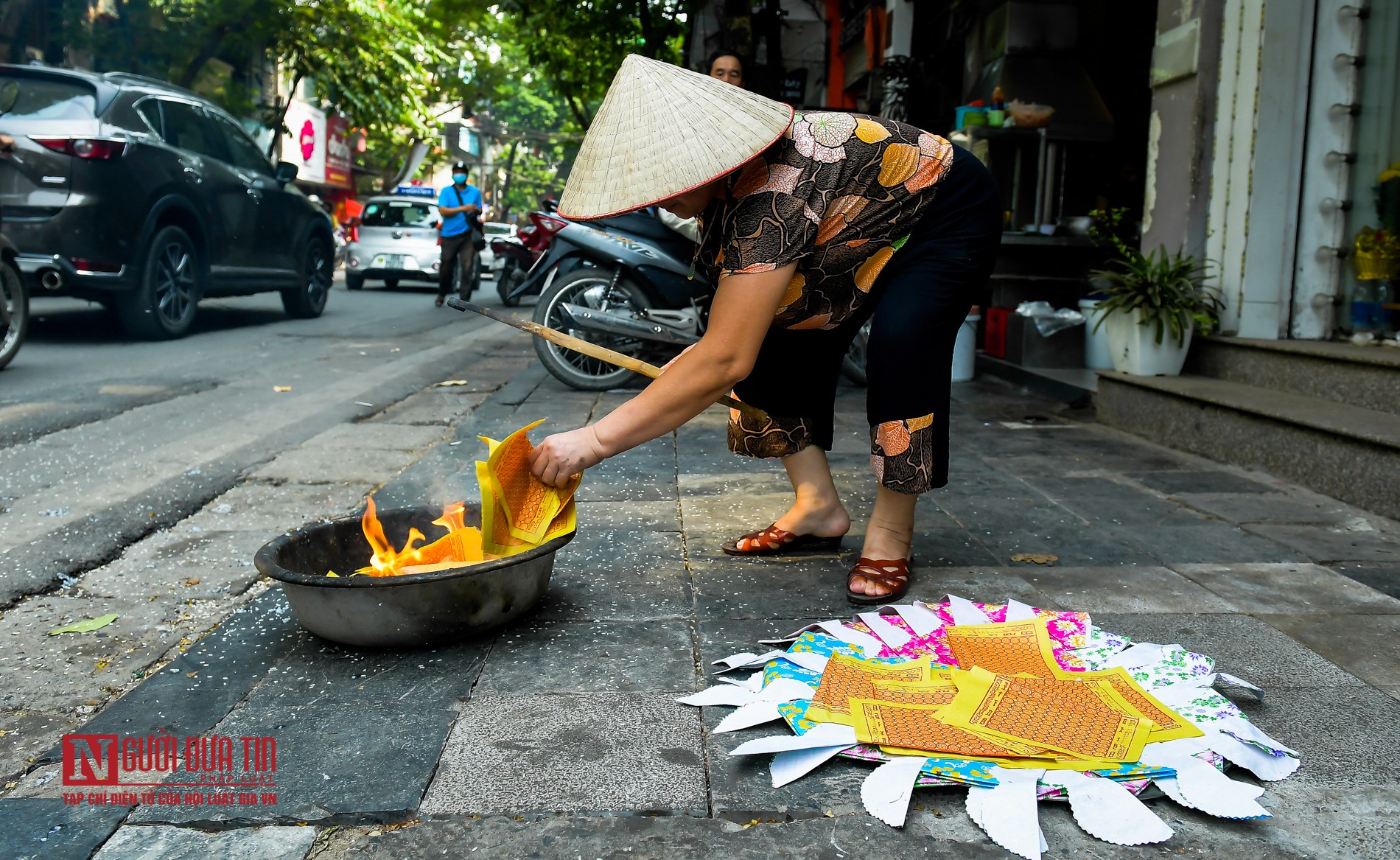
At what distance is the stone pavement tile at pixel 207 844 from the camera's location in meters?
1.52

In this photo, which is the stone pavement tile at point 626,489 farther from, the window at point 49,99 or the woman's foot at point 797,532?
the window at point 49,99

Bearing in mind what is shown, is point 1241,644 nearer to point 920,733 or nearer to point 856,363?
point 920,733

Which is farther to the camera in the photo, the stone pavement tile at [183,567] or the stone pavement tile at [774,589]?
the stone pavement tile at [183,567]

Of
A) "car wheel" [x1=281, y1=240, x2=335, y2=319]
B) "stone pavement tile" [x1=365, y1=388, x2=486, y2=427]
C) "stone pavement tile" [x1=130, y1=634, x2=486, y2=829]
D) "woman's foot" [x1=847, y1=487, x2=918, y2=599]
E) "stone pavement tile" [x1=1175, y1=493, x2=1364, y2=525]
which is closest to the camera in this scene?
"stone pavement tile" [x1=130, y1=634, x2=486, y2=829]

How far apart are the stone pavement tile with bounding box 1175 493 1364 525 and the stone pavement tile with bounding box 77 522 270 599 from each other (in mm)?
3137

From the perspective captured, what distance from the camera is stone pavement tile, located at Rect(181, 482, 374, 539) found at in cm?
345

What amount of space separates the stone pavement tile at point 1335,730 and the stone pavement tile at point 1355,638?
131 mm

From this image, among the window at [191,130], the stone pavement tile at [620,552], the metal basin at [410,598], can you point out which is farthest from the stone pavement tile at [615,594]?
the window at [191,130]

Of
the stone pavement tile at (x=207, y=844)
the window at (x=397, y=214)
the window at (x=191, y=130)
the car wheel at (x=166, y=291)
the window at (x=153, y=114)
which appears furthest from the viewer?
the window at (x=397, y=214)

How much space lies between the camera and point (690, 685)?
6.93ft

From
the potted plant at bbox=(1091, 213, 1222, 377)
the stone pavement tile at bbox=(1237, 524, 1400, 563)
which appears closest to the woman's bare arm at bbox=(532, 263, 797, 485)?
the stone pavement tile at bbox=(1237, 524, 1400, 563)

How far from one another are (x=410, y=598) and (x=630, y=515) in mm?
1412

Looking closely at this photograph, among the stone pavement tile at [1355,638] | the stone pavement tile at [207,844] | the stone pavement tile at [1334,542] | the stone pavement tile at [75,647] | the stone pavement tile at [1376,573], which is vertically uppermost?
the stone pavement tile at [1334,542]

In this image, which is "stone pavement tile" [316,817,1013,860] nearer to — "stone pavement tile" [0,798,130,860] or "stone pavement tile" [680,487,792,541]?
"stone pavement tile" [0,798,130,860]
